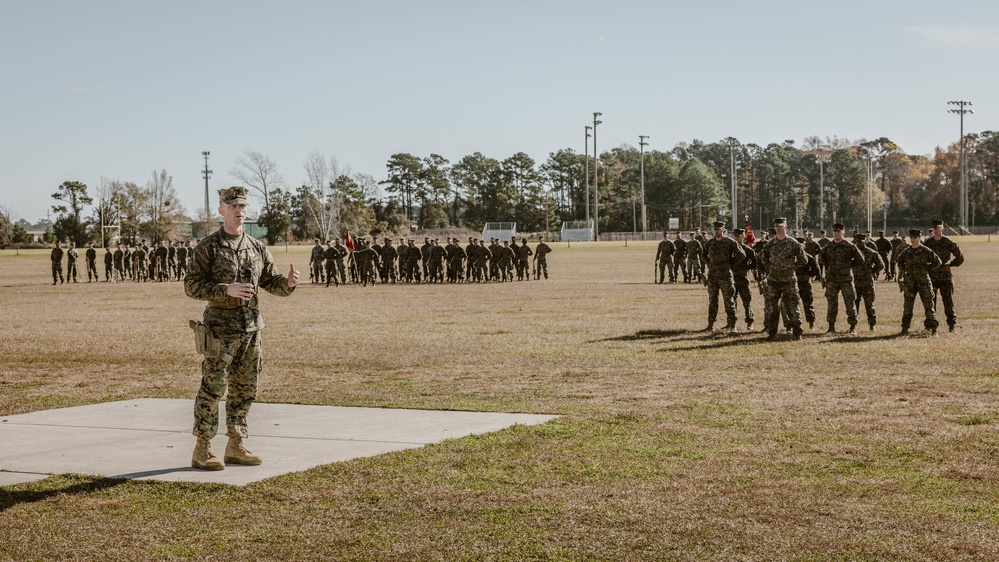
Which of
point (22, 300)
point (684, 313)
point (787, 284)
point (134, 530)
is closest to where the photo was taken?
point (134, 530)

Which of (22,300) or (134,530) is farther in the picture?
(22,300)

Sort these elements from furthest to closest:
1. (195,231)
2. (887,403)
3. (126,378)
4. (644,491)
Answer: (195,231)
(126,378)
(887,403)
(644,491)

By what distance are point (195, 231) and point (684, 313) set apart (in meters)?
110

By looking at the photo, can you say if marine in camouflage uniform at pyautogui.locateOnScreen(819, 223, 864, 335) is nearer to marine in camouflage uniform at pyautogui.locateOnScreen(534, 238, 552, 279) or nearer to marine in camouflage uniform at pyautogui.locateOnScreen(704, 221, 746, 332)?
marine in camouflage uniform at pyautogui.locateOnScreen(704, 221, 746, 332)

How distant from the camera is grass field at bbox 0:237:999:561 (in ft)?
19.1

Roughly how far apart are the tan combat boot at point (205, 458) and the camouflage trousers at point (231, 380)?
0.25ft

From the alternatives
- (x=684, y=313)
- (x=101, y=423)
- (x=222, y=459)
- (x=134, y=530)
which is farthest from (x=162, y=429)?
(x=684, y=313)

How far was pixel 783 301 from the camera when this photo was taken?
17.1m

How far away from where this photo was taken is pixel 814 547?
5.61 metres

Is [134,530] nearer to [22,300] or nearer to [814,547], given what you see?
[814,547]

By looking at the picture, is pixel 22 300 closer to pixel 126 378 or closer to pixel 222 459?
pixel 126 378

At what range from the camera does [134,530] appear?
6055 millimetres

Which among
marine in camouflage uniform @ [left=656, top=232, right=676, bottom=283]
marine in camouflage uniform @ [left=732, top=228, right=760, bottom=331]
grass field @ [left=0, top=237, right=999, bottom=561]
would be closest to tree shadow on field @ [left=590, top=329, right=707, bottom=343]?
grass field @ [left=0, top=237, right=999, bottom=561]

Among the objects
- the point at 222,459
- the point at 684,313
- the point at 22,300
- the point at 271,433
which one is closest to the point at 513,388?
the point at 271,433
